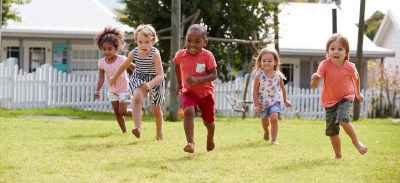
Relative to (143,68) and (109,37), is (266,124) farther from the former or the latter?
(109,37)

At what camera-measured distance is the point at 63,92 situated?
971 inches

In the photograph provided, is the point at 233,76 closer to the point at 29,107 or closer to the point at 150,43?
the point at 29,107

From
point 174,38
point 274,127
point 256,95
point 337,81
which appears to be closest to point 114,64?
point 256,95

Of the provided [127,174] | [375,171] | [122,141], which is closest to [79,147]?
[122,141]

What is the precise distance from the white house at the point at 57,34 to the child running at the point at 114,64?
18.6 meters

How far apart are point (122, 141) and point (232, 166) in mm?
3014

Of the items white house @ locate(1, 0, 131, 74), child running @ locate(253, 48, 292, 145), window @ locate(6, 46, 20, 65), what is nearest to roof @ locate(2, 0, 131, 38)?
white house @ locate(1, 0, 131, 74)

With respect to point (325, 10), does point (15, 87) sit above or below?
below

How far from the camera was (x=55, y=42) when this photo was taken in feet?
109

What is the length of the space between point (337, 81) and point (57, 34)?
22833 millimetres

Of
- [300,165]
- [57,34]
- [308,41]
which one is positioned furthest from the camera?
[308,41]

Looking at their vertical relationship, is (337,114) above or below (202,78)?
below

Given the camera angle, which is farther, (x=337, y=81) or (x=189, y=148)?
(x=337, y=81)

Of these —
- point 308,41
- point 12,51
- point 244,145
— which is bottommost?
point 244,145
